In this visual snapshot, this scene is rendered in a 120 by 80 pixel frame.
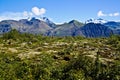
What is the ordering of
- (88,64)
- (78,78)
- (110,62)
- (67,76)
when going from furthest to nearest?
(110,62) < (88,64) < (67,76) < (78,78)

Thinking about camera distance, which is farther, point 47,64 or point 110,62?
point 110,62

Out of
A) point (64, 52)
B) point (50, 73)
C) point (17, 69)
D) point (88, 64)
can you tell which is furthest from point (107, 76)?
point (64, 52)

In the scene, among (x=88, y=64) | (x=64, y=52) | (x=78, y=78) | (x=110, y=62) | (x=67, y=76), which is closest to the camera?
(x=78, y=78)

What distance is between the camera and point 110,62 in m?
61.7

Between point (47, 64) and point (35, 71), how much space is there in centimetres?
492

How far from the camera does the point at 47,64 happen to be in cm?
4959

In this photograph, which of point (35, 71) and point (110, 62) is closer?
point (35, 71)

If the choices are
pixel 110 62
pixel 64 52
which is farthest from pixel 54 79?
pixel 64 52

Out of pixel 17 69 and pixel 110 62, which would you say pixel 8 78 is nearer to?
pixel 17 69

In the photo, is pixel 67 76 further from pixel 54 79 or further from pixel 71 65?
pixel 71 65

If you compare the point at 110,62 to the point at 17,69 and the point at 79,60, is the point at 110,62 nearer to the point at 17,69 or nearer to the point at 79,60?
the point at 79,60

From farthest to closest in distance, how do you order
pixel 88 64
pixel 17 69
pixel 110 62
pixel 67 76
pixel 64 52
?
pixel 64 52 < pixel 110 62 < pixel 88 64 < pixel 17 69 < pixel 67 76

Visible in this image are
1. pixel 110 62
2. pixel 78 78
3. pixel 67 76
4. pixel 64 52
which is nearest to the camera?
pixel 78 78

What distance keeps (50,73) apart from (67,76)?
3.05m
